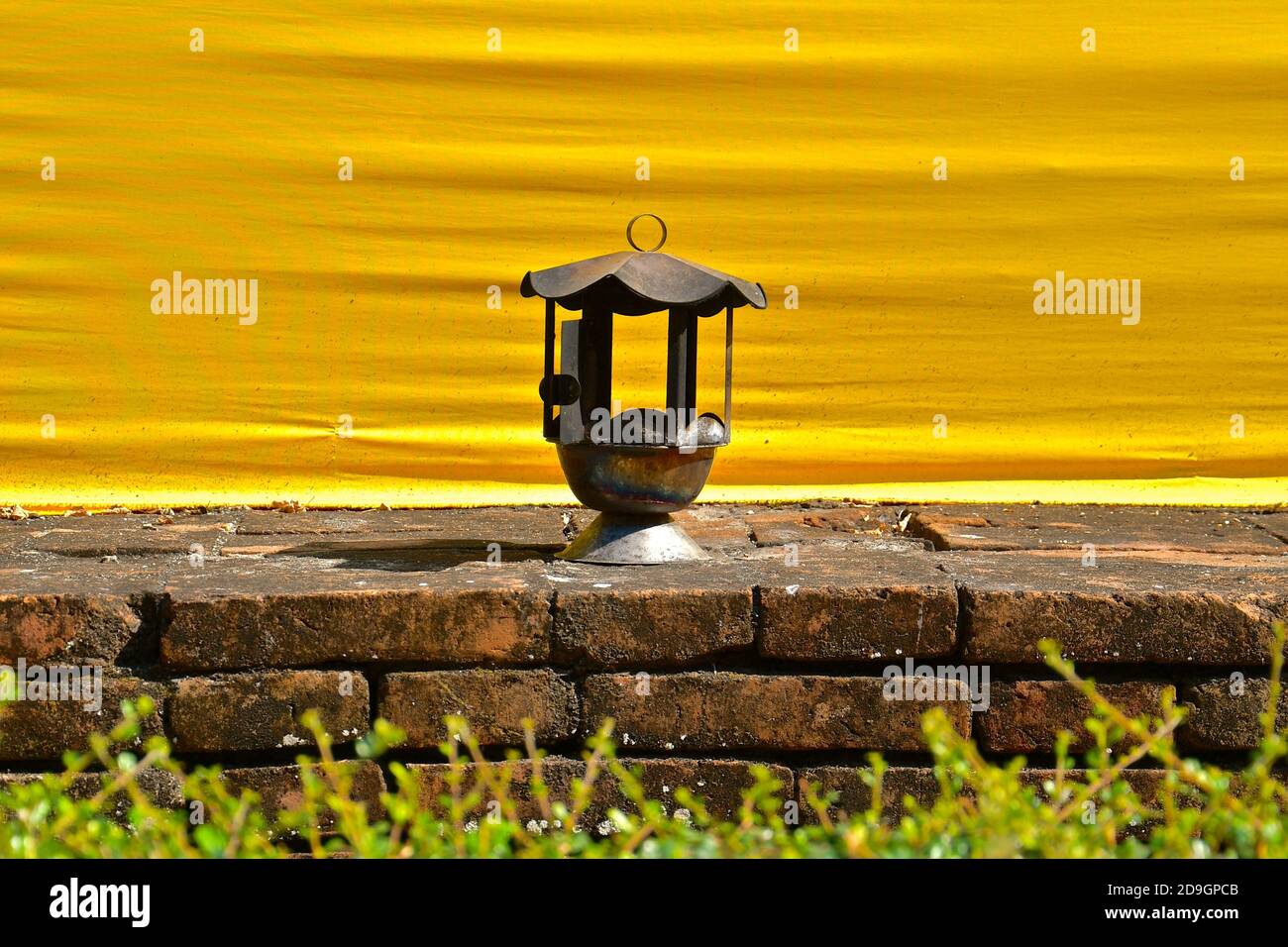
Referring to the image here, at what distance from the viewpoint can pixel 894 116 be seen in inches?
199

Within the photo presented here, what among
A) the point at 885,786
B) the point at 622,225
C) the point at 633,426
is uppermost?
the point at 622,225

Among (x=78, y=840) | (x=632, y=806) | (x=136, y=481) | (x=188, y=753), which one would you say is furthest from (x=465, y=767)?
(x=136, y=481)

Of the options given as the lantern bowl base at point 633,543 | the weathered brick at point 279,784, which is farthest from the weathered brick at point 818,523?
the weathered brick at point 279,784

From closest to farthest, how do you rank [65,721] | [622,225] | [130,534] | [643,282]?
[65,721] < [643,282] < [130,534] < [622,225]

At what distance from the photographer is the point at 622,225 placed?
5.07m

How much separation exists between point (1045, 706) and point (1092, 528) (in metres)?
1.49

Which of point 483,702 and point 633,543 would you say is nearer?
point 483,702

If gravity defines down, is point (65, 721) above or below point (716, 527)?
below

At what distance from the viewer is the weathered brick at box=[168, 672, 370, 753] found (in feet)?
9.57

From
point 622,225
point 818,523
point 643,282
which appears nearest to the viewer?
point 643,282

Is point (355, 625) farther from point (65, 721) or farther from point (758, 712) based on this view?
point (758, 712)

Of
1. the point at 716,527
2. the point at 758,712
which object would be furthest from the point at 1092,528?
the point at 758,712

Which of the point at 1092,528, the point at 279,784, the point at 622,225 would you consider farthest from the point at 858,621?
the point at 622,225

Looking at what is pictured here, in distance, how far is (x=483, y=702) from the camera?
2957 mm
